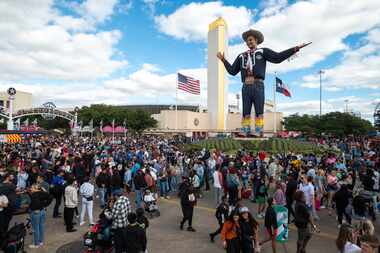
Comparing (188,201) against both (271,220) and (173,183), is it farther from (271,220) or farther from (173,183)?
(173,183)

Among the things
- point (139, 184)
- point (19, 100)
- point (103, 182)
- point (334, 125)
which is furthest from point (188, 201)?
point (19, 100)

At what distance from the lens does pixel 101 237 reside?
557cm

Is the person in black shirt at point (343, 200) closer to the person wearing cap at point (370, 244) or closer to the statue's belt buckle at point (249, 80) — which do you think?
the person wearing cap at point (370, 244)

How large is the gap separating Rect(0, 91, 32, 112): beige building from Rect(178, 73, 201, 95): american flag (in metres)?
67.2

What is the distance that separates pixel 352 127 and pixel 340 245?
5451 cm

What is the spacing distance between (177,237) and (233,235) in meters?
2.48

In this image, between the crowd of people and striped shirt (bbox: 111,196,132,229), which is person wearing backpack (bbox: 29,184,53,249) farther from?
striped shirt (bbox: 111,196,132,229)

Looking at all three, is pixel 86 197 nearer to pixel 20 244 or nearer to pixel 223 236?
pixel 20 244

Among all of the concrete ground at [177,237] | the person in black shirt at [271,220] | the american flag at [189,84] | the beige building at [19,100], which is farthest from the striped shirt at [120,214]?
the beige building at [19,100]

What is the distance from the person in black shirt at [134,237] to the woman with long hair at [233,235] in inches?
59.5

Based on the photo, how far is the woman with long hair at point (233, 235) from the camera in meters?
5.04

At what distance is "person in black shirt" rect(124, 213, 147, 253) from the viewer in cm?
475

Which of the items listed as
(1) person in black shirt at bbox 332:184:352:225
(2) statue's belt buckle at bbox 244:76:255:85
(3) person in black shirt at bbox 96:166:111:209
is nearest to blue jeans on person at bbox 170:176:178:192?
(3) person in black shirt at bbox 96:166:111:209

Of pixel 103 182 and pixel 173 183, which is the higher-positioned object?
pixel 103 182
